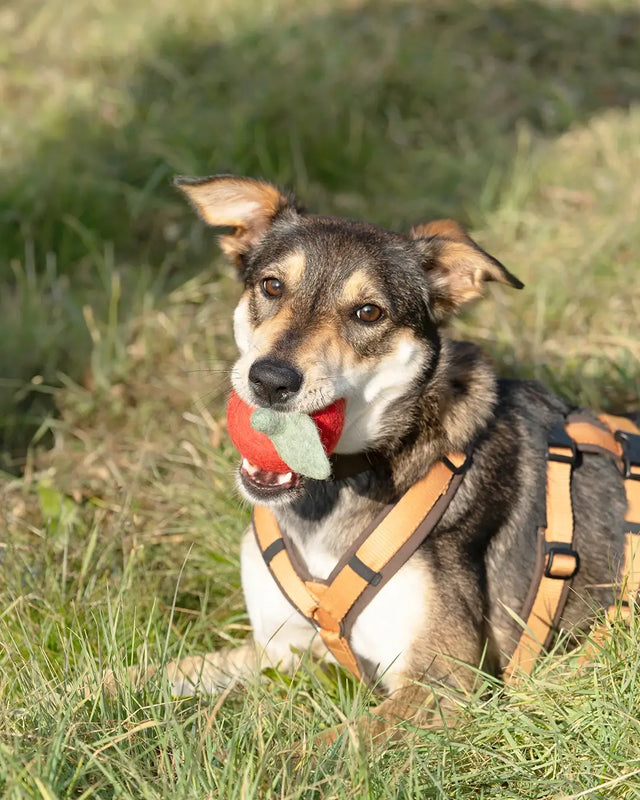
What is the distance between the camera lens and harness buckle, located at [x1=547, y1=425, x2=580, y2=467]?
3020mm

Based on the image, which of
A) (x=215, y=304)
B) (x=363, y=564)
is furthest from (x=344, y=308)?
(x=215, y=304)

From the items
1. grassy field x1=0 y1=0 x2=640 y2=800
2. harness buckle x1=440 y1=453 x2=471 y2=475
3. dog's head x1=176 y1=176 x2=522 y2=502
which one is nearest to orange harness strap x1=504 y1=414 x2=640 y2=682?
grassy field x1=0 y1=0 x2=640 y2=800

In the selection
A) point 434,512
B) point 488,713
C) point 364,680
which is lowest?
point 364,680

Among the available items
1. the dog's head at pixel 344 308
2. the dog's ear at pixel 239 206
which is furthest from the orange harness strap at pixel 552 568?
the dog's ear at pixel 239 206

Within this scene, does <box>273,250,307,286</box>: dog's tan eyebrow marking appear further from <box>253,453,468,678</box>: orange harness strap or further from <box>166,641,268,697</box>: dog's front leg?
<box>166,641,268,697</box>: dog's front leg

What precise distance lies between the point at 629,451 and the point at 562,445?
240mm

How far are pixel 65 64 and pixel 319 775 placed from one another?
667 cm

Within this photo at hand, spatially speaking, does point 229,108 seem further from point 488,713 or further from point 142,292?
point 488,713

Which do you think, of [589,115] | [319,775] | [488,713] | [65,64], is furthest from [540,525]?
[65,64]

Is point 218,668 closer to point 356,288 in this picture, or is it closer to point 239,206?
point 356,288

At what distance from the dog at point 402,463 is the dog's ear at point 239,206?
0.01m

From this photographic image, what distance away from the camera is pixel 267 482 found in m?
2.75

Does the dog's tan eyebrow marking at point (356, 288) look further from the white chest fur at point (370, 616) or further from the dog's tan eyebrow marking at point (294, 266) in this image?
the white chest fur at point (370, 616)

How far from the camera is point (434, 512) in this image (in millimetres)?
2816
